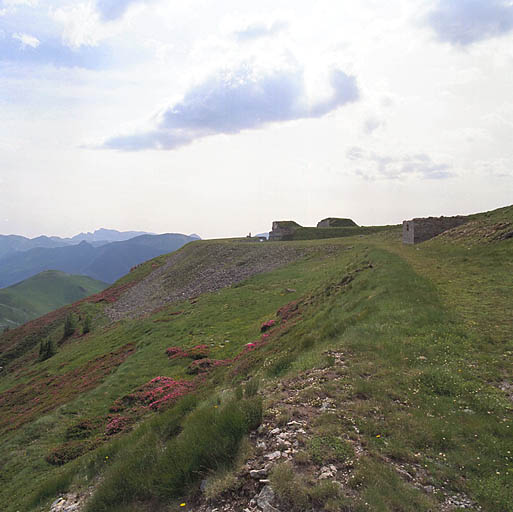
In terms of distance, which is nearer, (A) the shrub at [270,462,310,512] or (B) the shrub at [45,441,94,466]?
(A) the shrub at [270,462,310,512]

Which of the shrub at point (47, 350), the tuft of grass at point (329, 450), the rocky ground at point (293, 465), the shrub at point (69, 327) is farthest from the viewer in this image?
the shrub at point (69, 327)

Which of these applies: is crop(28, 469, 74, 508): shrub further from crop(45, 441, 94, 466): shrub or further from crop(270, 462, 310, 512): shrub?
crop(270, 462, 310, 512): shrub

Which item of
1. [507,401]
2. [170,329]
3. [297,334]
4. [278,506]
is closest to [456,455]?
[507,401]

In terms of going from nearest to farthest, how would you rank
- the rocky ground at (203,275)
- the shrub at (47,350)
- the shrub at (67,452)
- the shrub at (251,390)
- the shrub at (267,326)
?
the shrub at (251,390) → the shrub at (67,452) → the shrub at (267,326) → the shrub at (47,350) → the rocky ground at (203,275)

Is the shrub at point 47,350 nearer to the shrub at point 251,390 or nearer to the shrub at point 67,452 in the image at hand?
the shrub at point 67,452

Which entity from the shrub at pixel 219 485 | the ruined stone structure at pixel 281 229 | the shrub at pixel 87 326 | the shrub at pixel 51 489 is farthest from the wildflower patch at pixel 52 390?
the ruined stone structure at pixel 281 229

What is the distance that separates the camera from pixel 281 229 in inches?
3516

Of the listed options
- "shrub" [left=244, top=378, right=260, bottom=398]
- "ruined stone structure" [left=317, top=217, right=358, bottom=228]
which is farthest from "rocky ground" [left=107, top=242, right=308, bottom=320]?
"shrub" [left=244, top=378, right=260, bottom=398]

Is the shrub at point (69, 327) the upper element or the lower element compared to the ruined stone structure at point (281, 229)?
lower

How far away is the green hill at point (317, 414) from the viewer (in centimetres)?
577

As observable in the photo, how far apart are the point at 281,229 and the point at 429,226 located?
49.7m

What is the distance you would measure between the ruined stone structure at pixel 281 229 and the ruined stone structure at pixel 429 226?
152 ft

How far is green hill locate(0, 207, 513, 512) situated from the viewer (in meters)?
5.77

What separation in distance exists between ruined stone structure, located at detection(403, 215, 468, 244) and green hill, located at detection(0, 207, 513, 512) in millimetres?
15388
